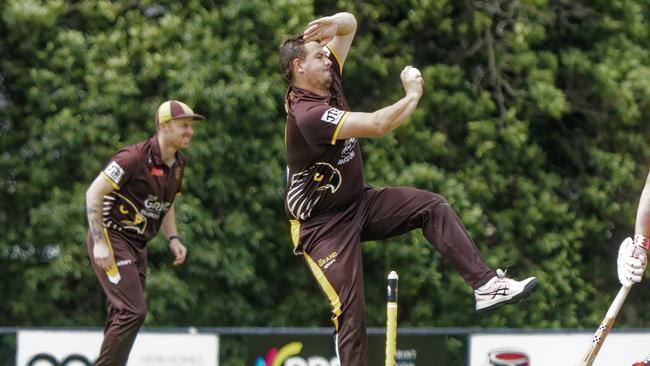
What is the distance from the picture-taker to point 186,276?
11742mm

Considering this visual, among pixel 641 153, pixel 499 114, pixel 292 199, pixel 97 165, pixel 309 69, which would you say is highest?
pixel 309 69

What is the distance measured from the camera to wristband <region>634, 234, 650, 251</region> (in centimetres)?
686

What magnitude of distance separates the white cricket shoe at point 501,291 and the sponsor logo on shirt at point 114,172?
278 cm

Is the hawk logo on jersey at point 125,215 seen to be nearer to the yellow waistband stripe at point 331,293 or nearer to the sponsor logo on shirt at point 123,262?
the sponsor logo on shirt at point 123,262

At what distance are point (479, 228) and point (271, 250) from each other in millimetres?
2019

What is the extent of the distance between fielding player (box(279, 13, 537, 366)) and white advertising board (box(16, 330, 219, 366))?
108 inches

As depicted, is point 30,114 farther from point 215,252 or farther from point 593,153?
point 593,153

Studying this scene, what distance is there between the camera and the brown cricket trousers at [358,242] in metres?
6.87

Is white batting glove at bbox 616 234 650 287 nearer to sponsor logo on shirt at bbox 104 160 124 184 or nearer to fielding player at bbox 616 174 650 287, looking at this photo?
fielding player at bbox 616 174 650 287

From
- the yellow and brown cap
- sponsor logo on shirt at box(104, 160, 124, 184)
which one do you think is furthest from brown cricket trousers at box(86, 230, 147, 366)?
the yellow and brown cap

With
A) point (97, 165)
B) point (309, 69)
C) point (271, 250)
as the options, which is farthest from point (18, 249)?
point (309, 69)

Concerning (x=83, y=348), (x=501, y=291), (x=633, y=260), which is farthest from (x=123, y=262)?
(x=633, y=260)

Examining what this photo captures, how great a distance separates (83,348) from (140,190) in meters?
1.64

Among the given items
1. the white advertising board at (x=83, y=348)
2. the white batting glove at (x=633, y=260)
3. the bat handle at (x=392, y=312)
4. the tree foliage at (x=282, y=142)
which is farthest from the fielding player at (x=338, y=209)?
the tree foliage at (x=282, y=142)
